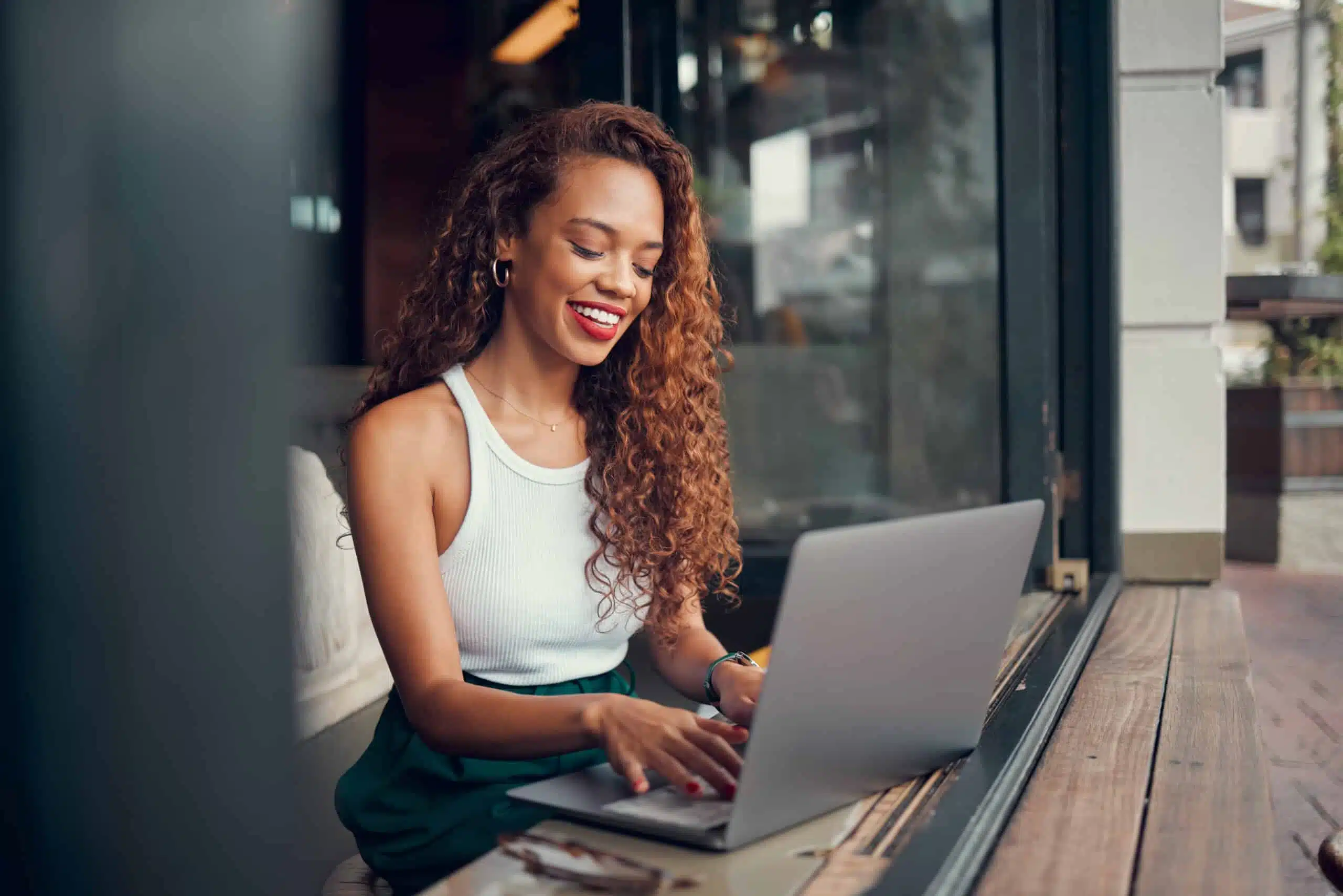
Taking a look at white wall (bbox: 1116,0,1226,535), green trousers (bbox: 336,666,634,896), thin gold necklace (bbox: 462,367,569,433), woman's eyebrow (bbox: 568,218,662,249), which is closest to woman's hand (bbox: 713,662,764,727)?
green trousers (bbox: 336,666,634,896)

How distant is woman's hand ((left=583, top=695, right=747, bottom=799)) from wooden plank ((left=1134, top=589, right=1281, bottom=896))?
31 centimetres

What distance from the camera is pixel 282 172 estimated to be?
142cm

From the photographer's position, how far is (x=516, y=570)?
4.65 ft

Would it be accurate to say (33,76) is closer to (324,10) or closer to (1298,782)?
(324,10)

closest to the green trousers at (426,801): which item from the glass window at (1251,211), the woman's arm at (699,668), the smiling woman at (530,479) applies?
the smiling woman at (530,479)

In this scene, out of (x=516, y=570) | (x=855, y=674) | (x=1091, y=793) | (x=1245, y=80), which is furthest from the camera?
(x=1245, y=80)

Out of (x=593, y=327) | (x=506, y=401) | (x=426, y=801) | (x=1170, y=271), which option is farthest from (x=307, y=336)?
(x=1170, y=271)

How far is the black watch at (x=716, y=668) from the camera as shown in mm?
1363

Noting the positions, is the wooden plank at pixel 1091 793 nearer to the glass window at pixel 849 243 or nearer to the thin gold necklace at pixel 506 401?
the thin gold necklace at pixel 506 401

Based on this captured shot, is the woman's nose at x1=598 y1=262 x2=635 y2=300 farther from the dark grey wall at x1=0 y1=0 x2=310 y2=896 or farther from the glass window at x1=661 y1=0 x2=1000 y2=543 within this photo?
the glass window at x1=661 y1=0 x2=1000 y2=543

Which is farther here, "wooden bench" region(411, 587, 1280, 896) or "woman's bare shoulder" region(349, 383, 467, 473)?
"woman's bare shoulder" region(349, 383, 467, 473)

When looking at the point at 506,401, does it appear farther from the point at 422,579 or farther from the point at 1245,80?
the point at 1245,80

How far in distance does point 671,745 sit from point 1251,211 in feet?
8.54

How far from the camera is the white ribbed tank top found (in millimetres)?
1398
